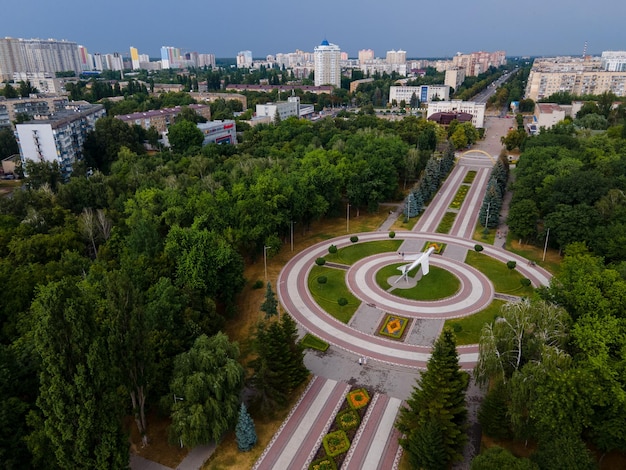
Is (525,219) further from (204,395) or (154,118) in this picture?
(154,118)

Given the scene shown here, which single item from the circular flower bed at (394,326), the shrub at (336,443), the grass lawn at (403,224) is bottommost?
the shrub at (336,443)

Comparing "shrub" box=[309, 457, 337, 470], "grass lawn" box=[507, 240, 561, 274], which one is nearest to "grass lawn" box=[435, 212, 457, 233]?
"grass lawn" box=[507, 240, 561, 274]

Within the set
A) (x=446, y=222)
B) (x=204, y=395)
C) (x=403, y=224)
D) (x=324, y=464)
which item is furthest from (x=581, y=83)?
(x=204, y=395)

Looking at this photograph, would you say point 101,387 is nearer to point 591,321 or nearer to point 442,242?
point 591,321

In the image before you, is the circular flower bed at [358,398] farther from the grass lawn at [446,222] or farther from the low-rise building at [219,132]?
the low-rise building at [219,132]

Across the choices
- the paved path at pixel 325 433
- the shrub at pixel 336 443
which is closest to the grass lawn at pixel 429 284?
the paved path at pixel 325 433
